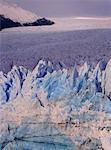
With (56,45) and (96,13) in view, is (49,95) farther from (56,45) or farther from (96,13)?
(96,13)

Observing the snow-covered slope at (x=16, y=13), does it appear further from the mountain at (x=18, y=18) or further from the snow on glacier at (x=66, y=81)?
the snow on glacier at (x=66, y=81)

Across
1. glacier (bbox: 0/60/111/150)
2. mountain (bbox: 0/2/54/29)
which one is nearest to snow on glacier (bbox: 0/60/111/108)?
glacier (bbox: 0/60/111/150)

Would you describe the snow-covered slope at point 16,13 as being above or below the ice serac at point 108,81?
above

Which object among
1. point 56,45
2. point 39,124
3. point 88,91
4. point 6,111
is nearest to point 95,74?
point 88,91

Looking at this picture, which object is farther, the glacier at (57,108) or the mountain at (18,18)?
the mountain at (18,18)

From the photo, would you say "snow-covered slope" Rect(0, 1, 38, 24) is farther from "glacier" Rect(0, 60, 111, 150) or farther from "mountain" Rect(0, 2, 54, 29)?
"glacier" Rect(0, 60, 111, 150)

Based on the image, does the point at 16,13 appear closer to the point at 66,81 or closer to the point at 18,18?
the point at 18,18

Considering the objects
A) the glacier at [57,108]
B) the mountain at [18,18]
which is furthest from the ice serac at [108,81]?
the mountain at [18,18]

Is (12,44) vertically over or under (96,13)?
under
